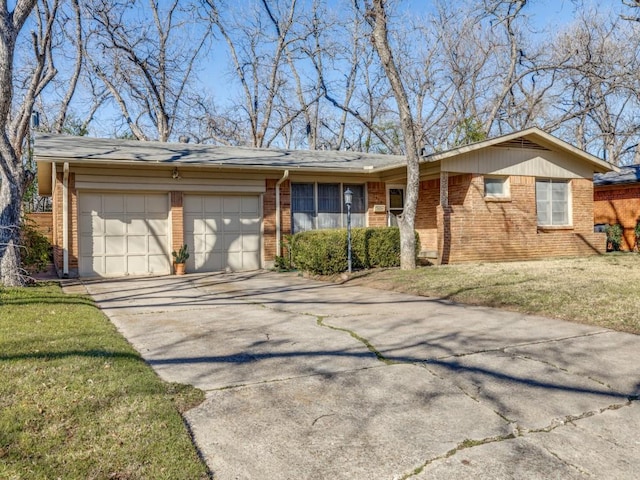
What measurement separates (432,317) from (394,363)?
2259 mm

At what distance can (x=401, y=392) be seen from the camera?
141 inches

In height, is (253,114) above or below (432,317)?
above

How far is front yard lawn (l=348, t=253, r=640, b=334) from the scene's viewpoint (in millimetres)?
6355

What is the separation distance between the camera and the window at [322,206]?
14.1 metres

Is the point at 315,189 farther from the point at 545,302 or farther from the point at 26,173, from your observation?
the point at 545,302

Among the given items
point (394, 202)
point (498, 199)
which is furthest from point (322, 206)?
point (498, 199)

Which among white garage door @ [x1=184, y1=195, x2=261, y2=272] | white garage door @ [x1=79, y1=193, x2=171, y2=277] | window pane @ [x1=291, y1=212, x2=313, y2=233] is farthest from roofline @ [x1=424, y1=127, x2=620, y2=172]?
white garage door @ [x1=79, y1=193, x2=171, y2=277]

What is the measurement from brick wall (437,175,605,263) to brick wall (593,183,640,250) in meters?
2.46

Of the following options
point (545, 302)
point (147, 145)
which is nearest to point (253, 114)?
point (147, 145)

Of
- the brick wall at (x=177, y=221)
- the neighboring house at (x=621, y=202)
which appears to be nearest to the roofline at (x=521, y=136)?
the neighboring house at (x=621, y=202)

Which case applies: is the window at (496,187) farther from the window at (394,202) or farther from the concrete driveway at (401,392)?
the concrete driveway at (401,392)

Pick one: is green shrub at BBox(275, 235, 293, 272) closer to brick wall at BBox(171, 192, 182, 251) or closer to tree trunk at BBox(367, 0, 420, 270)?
brick wall at BBox(171, 192, 182, 251)

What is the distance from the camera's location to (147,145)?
14.4m

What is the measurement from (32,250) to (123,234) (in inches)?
98.1
